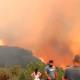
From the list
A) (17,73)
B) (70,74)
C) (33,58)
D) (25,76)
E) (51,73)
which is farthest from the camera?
(33,58)

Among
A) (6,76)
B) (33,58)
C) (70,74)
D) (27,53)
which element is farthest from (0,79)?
(27,53)

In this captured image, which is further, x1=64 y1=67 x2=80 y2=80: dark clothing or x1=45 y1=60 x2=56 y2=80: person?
x1=45 y1=60 x2=56 y2=80: person

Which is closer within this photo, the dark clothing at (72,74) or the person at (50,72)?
the dark clothing at (72,74)

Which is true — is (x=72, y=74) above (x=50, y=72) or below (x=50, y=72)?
below

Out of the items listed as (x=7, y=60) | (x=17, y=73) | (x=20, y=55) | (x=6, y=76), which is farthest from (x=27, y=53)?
(x=6, y=76)

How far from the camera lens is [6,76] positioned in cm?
1730

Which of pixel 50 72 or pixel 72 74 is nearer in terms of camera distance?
pixel 72 74

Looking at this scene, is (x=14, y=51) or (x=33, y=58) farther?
(x=14, y=51)

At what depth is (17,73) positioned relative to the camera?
2003 cm

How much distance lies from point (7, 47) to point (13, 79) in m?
26.8

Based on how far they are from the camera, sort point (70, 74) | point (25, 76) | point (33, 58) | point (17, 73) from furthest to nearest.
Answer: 1. point (33, 58)
2. point (17, 73)
3. point (25, 76)
4. point (70, 74)

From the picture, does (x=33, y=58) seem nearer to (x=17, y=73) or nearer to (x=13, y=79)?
(x=17, y=73)

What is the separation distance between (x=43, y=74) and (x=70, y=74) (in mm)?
1941

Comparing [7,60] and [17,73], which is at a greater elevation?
[7,60]
